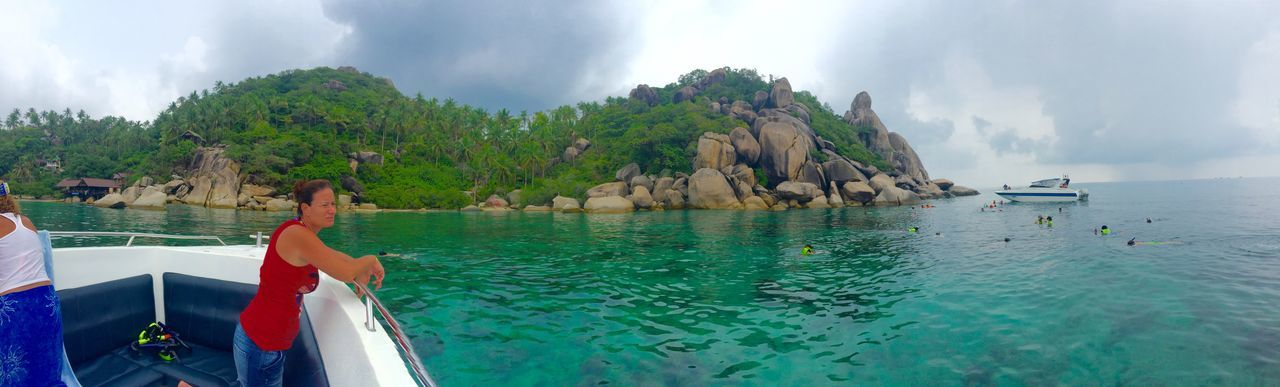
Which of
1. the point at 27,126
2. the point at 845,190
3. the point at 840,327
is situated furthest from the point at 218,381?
the point at 27,126

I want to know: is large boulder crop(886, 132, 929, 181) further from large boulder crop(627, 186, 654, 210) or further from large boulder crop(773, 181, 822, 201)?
large boulder crop(627, 186, 654, 210)

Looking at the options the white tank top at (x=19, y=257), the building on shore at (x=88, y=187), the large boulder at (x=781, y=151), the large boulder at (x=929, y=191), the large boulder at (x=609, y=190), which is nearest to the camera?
the white tank top at (x=19, y=257)

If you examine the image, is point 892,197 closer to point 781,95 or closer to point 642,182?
point 781,95

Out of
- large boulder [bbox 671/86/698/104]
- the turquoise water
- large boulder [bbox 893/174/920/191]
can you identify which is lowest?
the turquoise water

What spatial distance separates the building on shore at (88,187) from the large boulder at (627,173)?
65.6m

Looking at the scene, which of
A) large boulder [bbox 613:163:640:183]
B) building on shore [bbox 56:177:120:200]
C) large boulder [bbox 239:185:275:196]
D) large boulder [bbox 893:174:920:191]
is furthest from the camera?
large boulder [bbox 893:174:920:191]

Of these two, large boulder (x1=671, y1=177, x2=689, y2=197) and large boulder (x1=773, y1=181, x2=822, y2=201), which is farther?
large boulder (x1=671, y1=177, x2=689, y2=197)

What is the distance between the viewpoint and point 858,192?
53875 millimetres

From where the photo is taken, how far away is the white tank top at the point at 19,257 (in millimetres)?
2672

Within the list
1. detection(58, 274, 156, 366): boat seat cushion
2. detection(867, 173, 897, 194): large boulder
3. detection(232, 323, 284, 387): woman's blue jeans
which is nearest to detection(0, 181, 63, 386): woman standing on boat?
detection(232, 323, 284, 387): woman's blue jeans

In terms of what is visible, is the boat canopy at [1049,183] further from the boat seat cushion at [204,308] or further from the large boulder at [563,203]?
the boat seat cushion at [204,308]

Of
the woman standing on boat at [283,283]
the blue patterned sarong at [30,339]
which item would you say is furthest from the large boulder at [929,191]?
the blue patterned sarong at [30,339]

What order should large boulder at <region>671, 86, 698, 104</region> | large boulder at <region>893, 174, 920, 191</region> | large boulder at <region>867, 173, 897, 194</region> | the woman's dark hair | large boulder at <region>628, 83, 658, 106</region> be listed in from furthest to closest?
large boulder at <region>628, 83, 658, 106</region> < large boulder at <region>671, 86, 698, 104</region> < large boulder at <region>893, 174, 920, 191</region> < large boulder at <region>867, 173, 897, 194</region> < the woman's dark hair

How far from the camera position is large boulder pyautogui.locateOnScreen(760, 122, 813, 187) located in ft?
180
